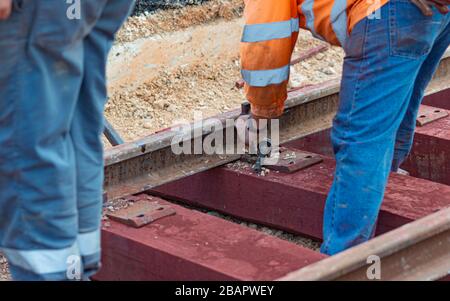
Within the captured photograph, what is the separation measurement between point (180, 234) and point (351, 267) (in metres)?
0.88

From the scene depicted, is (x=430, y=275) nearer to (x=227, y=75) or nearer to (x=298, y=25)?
(x=298, y=25)

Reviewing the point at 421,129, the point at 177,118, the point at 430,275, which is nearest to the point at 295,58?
the point at 177,118

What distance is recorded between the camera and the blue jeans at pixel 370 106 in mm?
4285

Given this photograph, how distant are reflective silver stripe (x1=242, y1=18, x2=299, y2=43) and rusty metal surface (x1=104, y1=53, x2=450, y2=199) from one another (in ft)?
3.14

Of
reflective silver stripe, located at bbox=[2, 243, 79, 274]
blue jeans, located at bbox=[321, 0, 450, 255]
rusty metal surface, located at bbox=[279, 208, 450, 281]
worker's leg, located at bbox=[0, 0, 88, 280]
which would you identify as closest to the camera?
worker's leg, located at bbox=[0, 0, 88, 280]

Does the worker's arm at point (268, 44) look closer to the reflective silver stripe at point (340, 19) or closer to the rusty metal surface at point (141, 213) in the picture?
the reflective silver stripe at point (340, 19)

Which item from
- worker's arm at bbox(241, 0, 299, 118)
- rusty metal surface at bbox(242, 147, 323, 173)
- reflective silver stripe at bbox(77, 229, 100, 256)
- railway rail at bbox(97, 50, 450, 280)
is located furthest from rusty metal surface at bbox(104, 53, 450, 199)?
reflective silver stripe at bbox(77, 229, 100, 256)

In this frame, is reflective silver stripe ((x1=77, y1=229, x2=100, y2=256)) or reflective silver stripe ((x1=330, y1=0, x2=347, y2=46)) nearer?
reflective silver stripe ((x1=77, y1=229, x2=100, y2=256))

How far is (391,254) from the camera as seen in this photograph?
4.07 m

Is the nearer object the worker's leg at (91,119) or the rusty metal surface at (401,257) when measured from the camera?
the worker's leg at (91,119)

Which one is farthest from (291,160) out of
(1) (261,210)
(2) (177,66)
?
(2) (177,66)

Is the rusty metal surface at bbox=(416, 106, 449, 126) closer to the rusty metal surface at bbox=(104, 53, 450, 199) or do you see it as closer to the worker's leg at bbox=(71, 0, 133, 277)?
the rusty metal surface at bbox=(104, 53, 450, 199)

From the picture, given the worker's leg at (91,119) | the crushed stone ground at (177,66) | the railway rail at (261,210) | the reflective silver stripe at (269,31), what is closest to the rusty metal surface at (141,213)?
the railway rail at (261,210)

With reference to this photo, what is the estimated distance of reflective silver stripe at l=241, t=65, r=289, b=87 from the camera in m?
4.64
